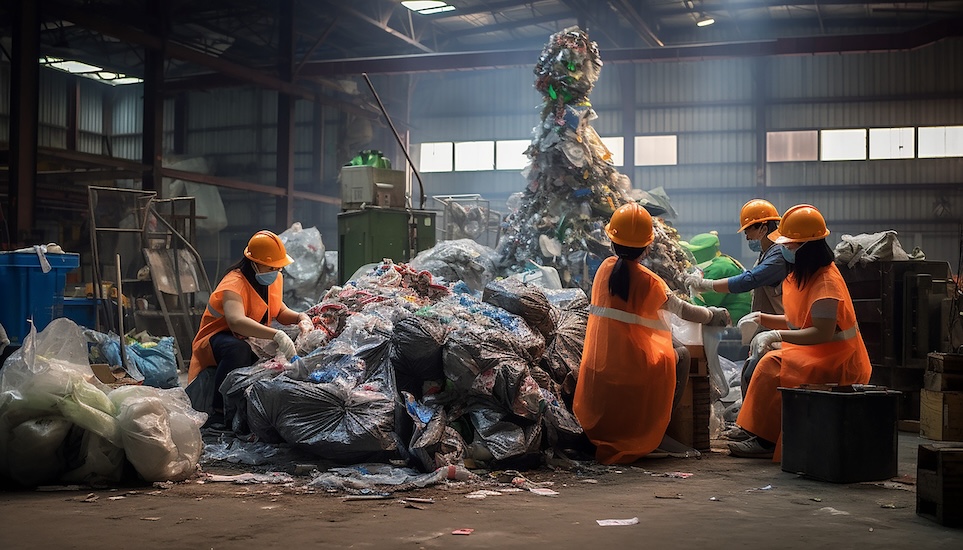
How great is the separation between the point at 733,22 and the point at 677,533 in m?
18.7

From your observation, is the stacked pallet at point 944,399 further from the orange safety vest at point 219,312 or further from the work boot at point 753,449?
the orange safety vest at point 219,312

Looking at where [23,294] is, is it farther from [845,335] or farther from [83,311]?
[845,335]

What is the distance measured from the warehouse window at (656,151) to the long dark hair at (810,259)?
53.0 feet

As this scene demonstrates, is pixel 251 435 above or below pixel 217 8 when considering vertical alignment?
below

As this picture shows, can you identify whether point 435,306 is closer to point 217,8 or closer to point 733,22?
point 217,8

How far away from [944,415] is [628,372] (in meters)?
2.69

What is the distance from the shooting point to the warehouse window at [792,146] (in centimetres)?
2012

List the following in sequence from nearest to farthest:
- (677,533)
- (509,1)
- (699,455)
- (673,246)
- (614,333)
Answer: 1. (677,533)
2. (614,333)
3. (699,455)
4. (673,246)
5. (509,1)

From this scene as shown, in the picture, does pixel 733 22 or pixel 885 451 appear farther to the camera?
pixel 733 22

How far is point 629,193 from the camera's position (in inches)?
417

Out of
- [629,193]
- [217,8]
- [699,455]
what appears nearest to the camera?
[699,455]

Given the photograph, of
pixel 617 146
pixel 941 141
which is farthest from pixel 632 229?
pixel 941 141

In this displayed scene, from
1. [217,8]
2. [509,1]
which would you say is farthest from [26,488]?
[509,1]

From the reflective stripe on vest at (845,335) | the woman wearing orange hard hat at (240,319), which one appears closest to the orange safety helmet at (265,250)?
the woman wearing orange hard hat at (240,319)
